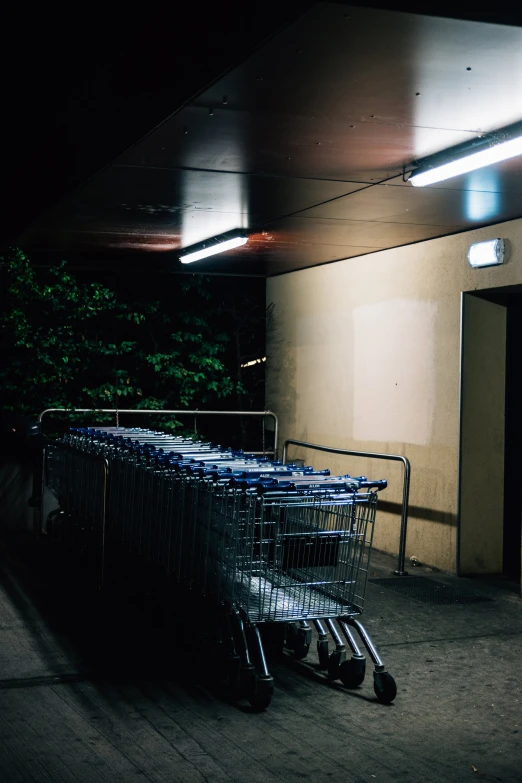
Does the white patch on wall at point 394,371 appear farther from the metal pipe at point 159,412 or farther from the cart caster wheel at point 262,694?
the cart caster wheel at point 262,694

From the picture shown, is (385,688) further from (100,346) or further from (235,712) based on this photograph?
(100,346)

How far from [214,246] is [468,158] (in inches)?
169

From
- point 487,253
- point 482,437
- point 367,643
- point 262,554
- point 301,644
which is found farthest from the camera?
point 482,437

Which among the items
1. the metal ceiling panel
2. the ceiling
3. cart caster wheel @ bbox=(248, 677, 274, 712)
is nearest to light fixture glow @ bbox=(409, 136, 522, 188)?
the ceiling

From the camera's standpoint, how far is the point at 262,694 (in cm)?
472

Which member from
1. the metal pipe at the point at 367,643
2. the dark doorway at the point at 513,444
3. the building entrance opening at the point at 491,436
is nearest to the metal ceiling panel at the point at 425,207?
the building entrance opening at the point at 491,436

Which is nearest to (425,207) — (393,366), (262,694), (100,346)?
(393,366)

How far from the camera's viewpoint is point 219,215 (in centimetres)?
789

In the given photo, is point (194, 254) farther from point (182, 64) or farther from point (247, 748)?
point (247, 748)

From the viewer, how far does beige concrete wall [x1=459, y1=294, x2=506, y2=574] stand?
826 centimetres

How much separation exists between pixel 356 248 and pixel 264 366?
328 centimetres

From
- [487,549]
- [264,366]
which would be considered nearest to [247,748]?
[487,549]

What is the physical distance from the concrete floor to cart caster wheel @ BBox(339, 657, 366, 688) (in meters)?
0.06

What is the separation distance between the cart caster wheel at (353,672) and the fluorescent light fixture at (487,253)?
3.95 m
